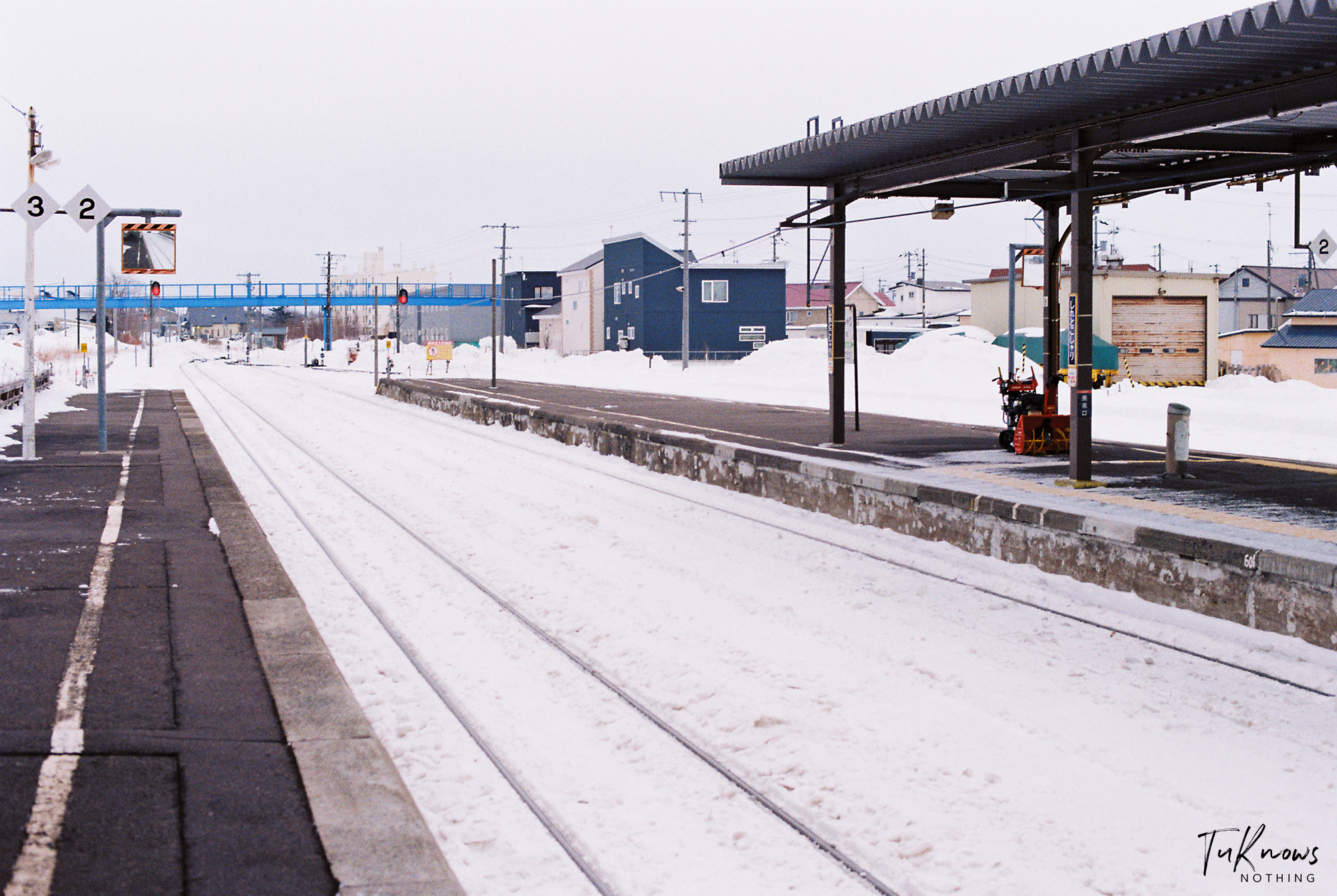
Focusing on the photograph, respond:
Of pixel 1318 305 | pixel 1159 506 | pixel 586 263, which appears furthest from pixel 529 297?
pixel 1159 506

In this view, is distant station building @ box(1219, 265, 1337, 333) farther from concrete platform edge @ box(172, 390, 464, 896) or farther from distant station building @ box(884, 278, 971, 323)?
concrete platform edge @ box(172, 390, 464, 896)

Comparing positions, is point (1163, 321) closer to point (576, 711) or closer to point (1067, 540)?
point (1067, 540)

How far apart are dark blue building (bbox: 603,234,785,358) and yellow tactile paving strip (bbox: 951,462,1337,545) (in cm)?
Answer: 6423

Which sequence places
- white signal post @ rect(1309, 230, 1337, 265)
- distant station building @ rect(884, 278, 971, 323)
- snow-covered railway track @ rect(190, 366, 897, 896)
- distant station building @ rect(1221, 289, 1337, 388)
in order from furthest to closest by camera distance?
distant station building @ rect(884, 278, 971, 323) → distant station building @ rect(1221, 289, 1337, 388) → white signal post @ rect(1309, 230, 1337, 265) → snow-covered railway track @ rect(190, 366, 897, 896)

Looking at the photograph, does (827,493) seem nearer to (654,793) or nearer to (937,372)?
(654,793)

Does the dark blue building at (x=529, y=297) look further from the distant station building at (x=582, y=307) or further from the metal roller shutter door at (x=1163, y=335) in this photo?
the metal roller shutter door at (x=1163, y=335)

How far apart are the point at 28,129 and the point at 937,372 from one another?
3055 cm

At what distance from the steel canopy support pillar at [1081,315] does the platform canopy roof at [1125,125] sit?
0.24m

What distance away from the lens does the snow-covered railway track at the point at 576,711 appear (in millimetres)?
4508

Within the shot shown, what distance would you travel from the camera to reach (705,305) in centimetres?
7794

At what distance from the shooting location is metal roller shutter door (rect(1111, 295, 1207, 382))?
1774 inches

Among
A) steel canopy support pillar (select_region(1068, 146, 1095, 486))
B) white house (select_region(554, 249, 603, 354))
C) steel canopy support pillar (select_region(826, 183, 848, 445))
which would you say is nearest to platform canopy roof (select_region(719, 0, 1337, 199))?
steel canopy support pillar (select_region(1068, 146, 1095, 486))

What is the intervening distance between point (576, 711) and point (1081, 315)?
838cm

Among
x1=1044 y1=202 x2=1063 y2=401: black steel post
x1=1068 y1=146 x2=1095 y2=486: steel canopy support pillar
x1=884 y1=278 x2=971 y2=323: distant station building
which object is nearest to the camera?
x1=1068 y1=146 x2=1095 y2=486: steel canopy support pillar
